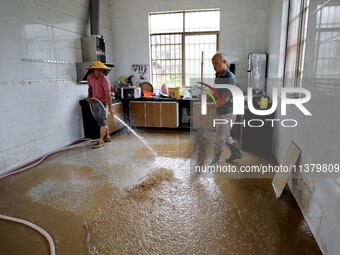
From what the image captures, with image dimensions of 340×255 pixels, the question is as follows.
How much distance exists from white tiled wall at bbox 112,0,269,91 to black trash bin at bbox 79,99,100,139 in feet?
5.46

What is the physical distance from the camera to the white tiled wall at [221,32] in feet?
16.8

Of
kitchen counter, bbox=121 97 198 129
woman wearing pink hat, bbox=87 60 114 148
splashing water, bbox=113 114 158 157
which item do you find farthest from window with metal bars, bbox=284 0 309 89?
woman wearing pink hat, bbox=87 60 114 148

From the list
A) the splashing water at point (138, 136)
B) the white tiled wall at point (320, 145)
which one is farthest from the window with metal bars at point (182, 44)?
the white tiled wall at point (320, 145)

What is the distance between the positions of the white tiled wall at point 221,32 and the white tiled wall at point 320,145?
9.63 feet

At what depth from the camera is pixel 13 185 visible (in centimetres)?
298

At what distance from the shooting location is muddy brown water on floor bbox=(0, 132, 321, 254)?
194 cm

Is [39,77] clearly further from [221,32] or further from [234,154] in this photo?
[221,32]

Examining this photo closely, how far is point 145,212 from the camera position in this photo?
7.79 ft

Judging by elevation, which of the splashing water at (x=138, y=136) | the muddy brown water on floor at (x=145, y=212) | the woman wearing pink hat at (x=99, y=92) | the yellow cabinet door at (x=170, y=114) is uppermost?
the woman wearing pink hat at (x=99, y=92)

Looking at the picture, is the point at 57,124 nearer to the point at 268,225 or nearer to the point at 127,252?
the point at 127,252

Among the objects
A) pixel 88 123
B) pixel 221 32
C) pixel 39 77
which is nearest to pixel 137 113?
pixel 88 123

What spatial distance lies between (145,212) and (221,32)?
436cm

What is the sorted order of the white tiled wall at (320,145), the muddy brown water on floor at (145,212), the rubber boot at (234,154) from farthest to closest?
the rubber boot at (234,154)
the muddy brown water on floor at (145,212)
the white tiled wall at (320,145)

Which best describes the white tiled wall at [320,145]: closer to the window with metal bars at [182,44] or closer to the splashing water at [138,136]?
the splashing water at [138,136]
